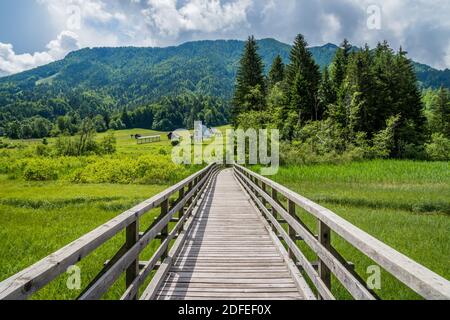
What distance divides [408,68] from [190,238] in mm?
52649

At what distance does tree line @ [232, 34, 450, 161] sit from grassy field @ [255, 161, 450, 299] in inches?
587

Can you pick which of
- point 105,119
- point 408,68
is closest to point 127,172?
point 408,68

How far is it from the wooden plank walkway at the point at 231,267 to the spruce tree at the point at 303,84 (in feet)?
127

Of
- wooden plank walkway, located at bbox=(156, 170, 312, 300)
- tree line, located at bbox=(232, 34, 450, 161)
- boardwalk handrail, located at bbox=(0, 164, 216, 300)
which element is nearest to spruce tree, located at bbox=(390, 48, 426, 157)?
tree line, located at bbox=(232, 34, 450, 161)

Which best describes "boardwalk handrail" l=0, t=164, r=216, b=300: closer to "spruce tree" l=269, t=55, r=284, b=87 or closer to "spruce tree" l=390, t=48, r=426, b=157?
"spruce tree" l=390, t=48, r=426, b=157

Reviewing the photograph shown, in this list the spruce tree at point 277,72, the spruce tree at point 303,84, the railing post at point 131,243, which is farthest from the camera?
the spruce tree at point 277,72

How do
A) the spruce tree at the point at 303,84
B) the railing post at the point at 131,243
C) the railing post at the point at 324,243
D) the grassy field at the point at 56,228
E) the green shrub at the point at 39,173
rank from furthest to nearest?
the spruce tree at the point at 303,84, the green shrub at the point at 39,173, the grassy field at the point at 56,228, the railing post at the point at 131,243, the railing post at the point at 324,243

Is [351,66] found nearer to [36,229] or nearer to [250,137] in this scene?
[250,137]

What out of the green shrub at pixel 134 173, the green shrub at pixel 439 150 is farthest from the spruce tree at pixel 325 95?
the green shrub at pixel 134 173

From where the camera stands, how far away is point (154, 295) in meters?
3.76

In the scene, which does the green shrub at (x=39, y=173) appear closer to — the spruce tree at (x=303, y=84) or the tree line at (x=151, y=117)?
the spruce tree at (x=303, y=84)

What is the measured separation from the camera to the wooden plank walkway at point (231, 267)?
13.0 ft

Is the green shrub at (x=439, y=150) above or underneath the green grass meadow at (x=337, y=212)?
above

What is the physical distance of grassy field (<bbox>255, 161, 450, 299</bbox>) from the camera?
7.03m
